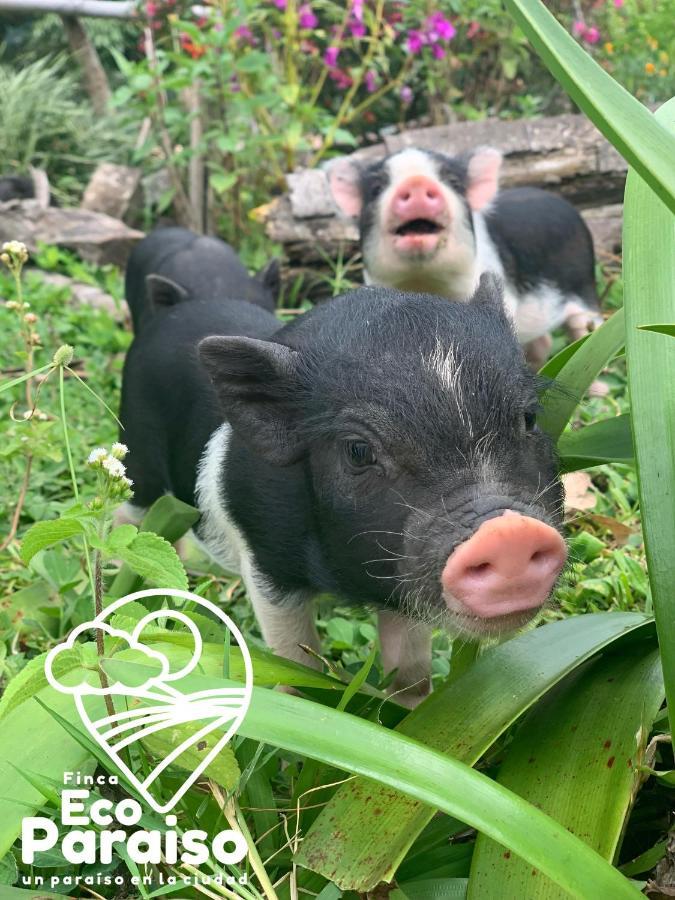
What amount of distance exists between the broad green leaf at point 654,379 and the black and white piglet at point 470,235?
7.93ft

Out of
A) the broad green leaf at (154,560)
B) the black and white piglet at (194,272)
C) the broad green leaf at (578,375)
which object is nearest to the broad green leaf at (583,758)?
the broad green leaf at (578,375)

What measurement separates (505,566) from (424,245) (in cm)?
308

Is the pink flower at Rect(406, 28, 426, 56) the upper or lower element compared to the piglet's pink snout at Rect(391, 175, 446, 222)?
upper

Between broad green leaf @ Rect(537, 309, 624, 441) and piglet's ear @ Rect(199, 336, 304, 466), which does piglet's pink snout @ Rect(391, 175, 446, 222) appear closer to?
broad green leaf @ Rect(537, 309, 624, 441)

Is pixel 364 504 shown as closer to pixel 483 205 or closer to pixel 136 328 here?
pixel 136 328

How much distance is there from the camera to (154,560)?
1.60 meters

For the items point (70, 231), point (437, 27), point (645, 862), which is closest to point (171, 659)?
point (645, 862)

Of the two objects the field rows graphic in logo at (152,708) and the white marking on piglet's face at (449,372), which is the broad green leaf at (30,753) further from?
the white marking on piglet's face at (449,372)

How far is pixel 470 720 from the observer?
1752 millimetres

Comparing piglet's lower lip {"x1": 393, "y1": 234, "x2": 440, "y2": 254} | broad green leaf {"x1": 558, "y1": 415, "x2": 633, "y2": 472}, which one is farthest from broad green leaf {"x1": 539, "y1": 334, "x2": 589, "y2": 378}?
piglet's lower lip {"x1": 393, "y1": 234, "x2": 440, "y2": 254}

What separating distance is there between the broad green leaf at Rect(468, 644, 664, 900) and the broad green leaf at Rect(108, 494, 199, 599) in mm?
1051

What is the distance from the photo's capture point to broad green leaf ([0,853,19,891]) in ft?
5.72

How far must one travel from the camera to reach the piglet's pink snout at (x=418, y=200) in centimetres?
448

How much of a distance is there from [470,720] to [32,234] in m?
6.52
